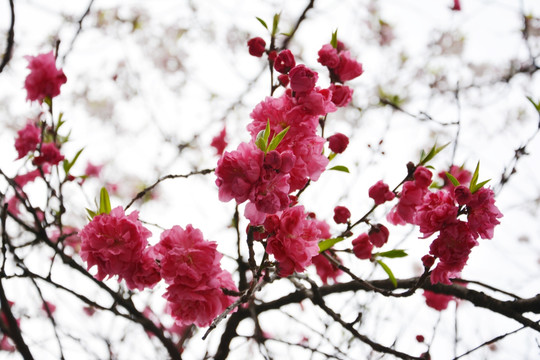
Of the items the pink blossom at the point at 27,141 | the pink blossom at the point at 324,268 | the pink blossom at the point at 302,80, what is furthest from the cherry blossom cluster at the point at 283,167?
the pink blossom at the point at 27,141

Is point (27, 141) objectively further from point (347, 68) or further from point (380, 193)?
point (380, 193)

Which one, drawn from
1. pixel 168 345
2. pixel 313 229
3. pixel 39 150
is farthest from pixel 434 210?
pixel 39 150

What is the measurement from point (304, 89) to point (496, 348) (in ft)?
13.9

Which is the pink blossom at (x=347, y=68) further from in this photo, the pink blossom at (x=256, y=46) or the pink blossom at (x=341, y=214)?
the pink blossom at (x=341, y=214)

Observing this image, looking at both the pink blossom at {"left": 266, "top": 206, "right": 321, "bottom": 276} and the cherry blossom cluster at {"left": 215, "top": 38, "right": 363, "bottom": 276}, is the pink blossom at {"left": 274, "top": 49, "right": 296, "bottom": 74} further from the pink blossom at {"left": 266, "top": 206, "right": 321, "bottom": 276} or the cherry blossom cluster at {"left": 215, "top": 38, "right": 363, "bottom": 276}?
the pink blossom at {"left": 266, "top": 206, "right": 321, "bottom": 276}

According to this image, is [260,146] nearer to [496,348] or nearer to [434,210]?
[434,210]

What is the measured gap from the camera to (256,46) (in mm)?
1609

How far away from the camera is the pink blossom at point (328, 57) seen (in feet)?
4.71

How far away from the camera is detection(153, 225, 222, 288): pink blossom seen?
1146 mm

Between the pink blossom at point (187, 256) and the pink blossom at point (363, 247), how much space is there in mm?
567

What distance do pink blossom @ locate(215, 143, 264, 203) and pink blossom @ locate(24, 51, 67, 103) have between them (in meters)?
1.31

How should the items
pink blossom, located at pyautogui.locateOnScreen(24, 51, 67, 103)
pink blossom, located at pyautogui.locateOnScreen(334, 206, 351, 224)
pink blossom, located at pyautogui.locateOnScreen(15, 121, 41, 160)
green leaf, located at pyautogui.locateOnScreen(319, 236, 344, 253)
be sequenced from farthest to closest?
→ pink blossom, located at pyautogui.locateOnScreen(15, 121, 41, 160) < pink blossom, located at pyautogui.locateOnScreen(24, 51, 67, 103) < pink blossom, located at pyautogui.locateOnScreen(334, 206, 351, 224) < green leaf, located at pyautogui.locateOnScreen(319, 236, 344, 253)

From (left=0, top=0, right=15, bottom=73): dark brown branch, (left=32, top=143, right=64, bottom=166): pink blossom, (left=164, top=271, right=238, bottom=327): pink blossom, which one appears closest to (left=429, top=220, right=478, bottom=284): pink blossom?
(left=164, top=271, right=238, bottom=327): pink blossom

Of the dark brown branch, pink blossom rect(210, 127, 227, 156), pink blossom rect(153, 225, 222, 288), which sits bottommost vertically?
pink blossom rect(153, 225, 222, 288)
